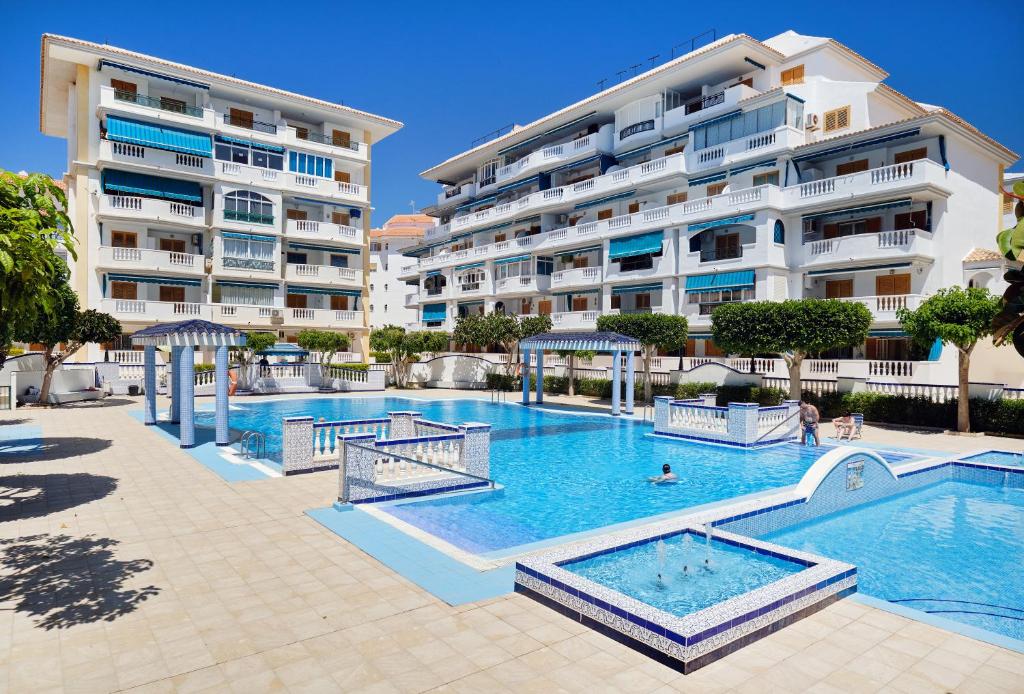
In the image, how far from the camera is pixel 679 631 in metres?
5.43

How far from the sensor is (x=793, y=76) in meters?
34.8

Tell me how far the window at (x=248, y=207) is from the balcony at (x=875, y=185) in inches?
1294

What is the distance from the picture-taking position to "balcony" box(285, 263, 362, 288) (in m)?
42.8

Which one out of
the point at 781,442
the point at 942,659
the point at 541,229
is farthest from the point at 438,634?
the point at 541,229

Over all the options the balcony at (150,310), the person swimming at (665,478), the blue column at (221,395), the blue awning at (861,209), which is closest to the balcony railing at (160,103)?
the balcony at (150,310)

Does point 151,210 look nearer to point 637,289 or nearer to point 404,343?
point 404,343

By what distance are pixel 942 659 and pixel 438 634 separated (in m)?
4.67

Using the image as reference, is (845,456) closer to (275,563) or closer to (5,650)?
(275,563)

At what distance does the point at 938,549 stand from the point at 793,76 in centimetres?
3236

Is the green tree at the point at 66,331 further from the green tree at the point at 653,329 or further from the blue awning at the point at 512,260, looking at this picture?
the blue awning at the point at 512,260

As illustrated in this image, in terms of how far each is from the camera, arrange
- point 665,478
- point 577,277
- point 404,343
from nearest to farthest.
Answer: point 665,478, point 404,343, point 577,277

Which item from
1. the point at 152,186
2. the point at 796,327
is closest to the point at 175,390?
the point at 152,186

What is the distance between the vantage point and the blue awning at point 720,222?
3253 centimetres

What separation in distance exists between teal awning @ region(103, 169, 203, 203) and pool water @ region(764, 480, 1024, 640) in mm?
40682
